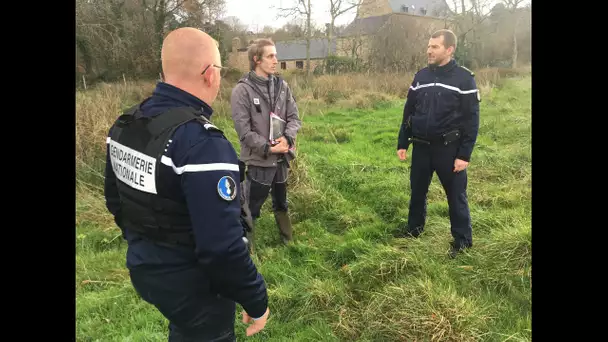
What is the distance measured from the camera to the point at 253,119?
11.8ft

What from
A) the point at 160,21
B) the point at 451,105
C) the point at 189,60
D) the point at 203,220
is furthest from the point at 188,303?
the point at 160,21

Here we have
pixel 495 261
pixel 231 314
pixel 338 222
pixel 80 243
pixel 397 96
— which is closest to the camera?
pixel 231 314

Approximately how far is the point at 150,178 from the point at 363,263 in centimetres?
240

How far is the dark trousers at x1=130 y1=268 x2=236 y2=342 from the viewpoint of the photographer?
5.41 feet

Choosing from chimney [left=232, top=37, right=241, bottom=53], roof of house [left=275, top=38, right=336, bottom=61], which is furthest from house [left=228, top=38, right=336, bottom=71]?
chimney [left=232, top=37, right=241, bottom=53]

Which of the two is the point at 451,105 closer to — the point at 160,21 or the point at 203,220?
the point at 203,220

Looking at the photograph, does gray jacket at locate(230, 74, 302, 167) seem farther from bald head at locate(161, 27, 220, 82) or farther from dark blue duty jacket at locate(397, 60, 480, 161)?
bald head at locate(161, 27, 220, 82)

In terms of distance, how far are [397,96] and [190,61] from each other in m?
14.6

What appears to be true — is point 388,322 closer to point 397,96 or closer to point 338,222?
point 338,222

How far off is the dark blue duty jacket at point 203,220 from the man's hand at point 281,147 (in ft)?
6.29

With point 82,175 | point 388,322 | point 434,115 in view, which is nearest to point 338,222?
point 434,115

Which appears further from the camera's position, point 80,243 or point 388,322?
point 80,243

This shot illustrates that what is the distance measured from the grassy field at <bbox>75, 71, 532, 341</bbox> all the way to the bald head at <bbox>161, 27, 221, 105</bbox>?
6.15ft
